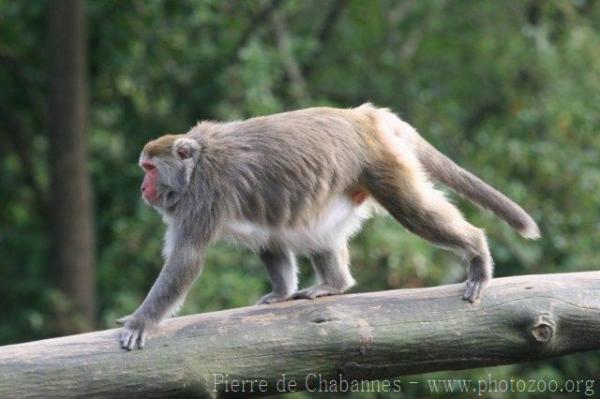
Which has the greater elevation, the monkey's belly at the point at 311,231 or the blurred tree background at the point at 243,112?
the blurred tree background at the point at 243,112

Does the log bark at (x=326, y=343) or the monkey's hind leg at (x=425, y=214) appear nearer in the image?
the log bark at (x=326, y=343)

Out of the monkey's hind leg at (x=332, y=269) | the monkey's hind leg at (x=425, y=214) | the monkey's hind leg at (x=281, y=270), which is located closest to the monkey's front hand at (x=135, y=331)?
the monkey's hind leg at (x=281, y=270)

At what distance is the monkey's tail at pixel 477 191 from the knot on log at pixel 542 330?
0.83 meters

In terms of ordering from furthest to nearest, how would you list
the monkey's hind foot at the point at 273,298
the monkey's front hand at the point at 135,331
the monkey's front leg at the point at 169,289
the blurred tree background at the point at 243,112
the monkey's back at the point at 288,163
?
1. the blurred tree background at the point at 243,112
2. the monkey's hind foot at the point at 273,298
3. the monkey's back at the point at 288,163
4. the monkey's front leg at the point at 169,289
5. the monkey's front hand at the point at 135,331

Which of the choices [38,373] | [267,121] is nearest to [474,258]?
[267,121]

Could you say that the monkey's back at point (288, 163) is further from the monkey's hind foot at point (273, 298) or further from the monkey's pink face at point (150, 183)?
the monkey's hind foot at point (273, 298)

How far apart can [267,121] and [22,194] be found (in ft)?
22.8

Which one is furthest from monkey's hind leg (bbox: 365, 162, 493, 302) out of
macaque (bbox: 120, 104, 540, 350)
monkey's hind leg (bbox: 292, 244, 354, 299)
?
monkey's hind leg (bbox: 292, 244, 354, 299)

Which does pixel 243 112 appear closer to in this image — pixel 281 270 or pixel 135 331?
pixel 281 270

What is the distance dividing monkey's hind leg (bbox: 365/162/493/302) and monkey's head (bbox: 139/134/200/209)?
0.97 metres

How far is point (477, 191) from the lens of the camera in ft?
19.1

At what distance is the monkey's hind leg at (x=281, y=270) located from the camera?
605 centimetres

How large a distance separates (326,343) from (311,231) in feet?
3.50

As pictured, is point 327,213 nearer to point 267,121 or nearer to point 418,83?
point 267,121
